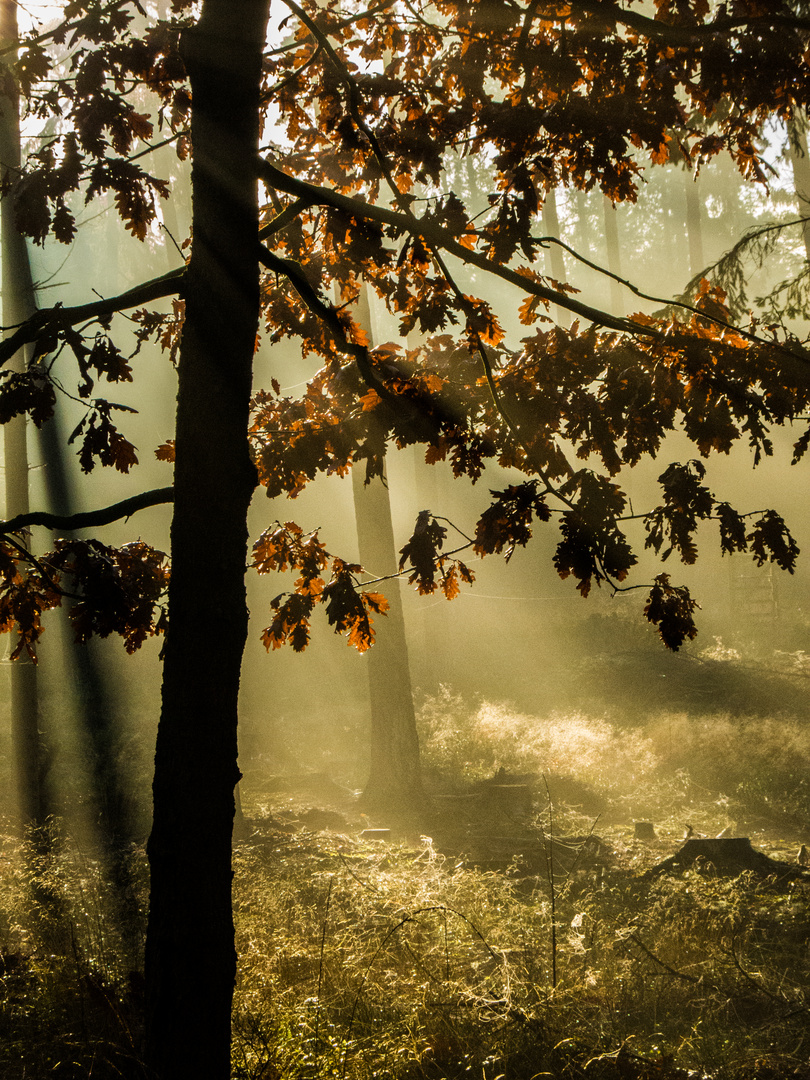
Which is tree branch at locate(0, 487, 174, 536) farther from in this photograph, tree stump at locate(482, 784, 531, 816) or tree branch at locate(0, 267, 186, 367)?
tree stump at locate(482, 784, 531, 816)

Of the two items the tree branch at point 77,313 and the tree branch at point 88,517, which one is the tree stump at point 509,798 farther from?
the tree branch at point 77,313

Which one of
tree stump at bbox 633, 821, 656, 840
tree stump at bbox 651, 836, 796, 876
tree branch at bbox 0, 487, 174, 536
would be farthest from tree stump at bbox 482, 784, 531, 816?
tree branch at bbox 0, 487, 174, 536

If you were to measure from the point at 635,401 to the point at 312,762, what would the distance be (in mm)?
12800

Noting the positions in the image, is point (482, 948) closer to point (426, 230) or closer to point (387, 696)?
point (426, 230)

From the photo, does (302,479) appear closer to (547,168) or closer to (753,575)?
(547,168)

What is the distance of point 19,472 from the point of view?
10820 mm

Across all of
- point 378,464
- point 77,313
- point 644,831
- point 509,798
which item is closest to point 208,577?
point 378,464

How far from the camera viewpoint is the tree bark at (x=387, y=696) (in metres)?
11.2

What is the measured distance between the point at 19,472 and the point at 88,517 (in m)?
8.81

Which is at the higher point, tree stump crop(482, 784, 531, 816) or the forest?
the forest

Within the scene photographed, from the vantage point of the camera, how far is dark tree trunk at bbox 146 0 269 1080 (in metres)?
2.91

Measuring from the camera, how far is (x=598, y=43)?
3561 mm

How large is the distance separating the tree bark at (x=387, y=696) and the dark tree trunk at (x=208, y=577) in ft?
26.0

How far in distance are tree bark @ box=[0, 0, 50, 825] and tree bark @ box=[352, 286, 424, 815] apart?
198 inches
